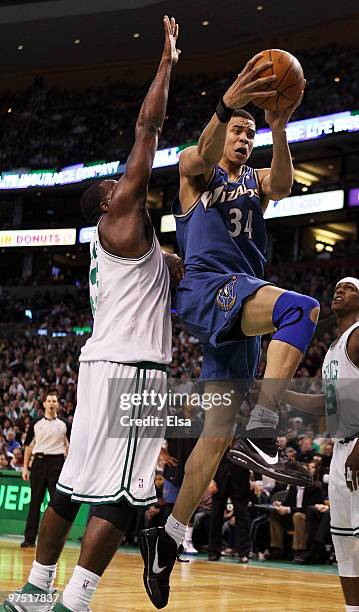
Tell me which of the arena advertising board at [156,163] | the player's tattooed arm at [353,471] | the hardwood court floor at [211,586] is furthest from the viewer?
the arena advertising board at [156,163]

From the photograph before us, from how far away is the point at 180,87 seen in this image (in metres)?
34.0

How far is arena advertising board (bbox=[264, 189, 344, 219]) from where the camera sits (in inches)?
1038

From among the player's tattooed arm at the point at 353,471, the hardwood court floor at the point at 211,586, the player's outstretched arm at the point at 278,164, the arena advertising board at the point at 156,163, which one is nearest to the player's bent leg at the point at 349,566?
the player's tattooed arm at the point at 353,471

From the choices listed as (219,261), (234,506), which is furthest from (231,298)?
(234,506)

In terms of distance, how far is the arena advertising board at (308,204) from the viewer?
2638 centimetres

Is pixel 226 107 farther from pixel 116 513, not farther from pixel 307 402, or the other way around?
pixel 307 402

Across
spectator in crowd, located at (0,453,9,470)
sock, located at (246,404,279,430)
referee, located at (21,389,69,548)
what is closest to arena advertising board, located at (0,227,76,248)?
spectator in crowd, located at (0,453,9,470)

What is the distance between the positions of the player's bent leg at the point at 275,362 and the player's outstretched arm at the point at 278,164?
0.83 metres

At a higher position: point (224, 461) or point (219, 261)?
point (219, 261)

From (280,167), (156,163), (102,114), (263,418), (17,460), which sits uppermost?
(102,114)

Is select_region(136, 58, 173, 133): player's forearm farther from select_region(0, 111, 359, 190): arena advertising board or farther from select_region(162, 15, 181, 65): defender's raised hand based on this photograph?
select_region(0, 111, 359, 190): arena advertising board

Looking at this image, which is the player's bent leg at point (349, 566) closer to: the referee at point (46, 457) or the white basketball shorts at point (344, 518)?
the white basketball shorts at point (344, 518)

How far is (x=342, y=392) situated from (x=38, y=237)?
102ft

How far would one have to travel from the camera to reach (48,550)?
4.63 meters
